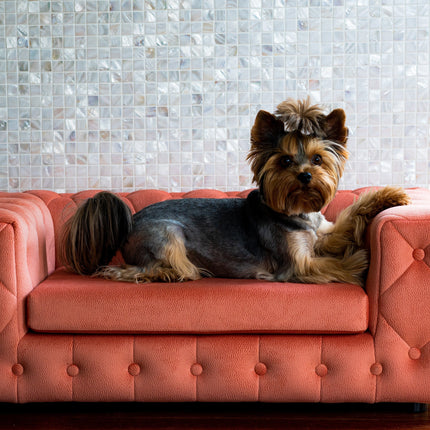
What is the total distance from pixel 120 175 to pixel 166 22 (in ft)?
3.20

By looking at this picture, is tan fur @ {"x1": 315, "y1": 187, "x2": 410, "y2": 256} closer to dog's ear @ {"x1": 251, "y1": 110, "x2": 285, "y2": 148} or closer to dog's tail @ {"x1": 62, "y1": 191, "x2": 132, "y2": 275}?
dog's ear @ {"x1": 251, "y1": 110, "x2": 285, "y2": 148}

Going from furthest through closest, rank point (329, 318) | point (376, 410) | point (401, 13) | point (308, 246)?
point (401, 13)
point (308, 246)
point (376, 410)
point (329, 318)

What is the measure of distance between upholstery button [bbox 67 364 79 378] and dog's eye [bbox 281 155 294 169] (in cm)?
118

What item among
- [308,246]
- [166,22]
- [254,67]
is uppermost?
[166,22]

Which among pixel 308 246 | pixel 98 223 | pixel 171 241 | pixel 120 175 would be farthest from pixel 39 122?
pixel 308 246

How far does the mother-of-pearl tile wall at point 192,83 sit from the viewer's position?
320cm

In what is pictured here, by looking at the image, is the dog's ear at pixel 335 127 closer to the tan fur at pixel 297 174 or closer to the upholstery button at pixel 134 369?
the tan fur at pixel 297 174

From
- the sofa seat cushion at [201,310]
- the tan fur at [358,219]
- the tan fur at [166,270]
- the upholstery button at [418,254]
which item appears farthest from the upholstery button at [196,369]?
the upholstery button at [418,254]

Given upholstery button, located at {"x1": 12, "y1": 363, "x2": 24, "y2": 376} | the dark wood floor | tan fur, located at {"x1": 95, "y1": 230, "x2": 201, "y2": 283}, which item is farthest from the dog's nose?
upholstery button, located at {"x1": 12, "y1": 363, "x2": 24, "y2": 376}

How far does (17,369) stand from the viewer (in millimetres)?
2092

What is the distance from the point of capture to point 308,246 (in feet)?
7.82

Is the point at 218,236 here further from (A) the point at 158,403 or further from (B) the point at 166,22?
(B) the point at 166,22

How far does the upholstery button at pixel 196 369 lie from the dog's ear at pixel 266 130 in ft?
3.13

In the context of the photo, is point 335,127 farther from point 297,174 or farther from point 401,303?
point 401,303
